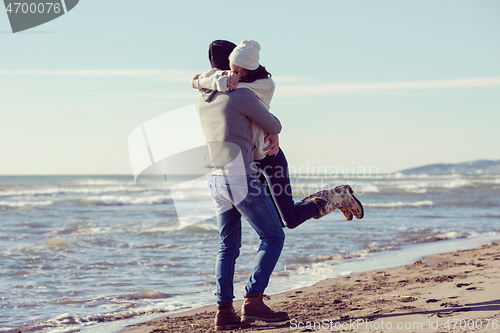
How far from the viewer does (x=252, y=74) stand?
258 centimetres

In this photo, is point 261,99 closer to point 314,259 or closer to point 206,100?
point 206,100

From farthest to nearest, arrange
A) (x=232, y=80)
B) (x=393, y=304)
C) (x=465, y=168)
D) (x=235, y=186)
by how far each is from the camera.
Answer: (x=465, y=168), (x=393, y=304), (x=235, y=186), (x=232, y=80)

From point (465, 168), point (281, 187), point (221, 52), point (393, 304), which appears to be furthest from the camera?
point (465, 168)

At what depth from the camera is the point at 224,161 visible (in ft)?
8.47

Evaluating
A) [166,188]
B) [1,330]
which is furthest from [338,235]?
[166,188]

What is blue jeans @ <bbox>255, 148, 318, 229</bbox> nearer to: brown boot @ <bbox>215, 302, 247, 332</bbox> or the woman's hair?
the woman's hair

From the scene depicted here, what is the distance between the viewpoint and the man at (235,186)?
2.54 m

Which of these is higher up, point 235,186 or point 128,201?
point 235,186

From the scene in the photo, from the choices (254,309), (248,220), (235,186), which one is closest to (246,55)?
(235,186)

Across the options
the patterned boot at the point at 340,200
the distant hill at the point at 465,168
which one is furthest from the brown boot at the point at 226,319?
the distant hill at the point at 465,168

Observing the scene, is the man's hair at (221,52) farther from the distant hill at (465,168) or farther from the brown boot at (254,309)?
the distant hill at (465,168)

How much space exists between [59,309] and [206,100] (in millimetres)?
2603

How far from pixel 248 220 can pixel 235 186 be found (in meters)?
0.24

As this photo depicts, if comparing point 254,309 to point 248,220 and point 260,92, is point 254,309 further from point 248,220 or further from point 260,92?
point 260,92
